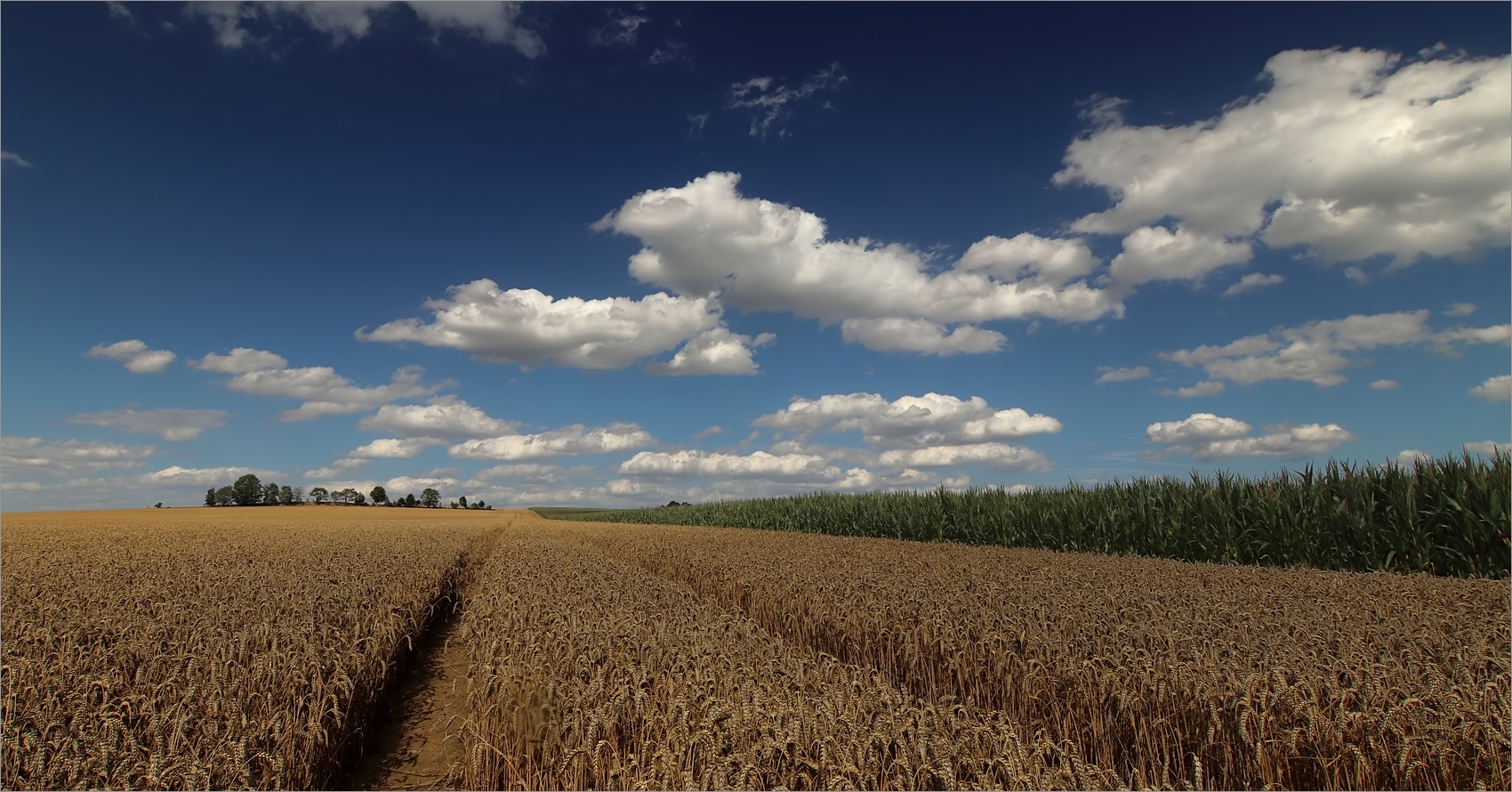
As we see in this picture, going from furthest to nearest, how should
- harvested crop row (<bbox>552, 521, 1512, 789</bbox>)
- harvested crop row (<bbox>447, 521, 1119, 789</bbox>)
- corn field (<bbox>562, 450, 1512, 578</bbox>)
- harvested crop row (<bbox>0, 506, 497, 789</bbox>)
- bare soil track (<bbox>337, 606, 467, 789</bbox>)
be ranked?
corn field (<bbox>562, 450, 1512, 578</bbox>)
bare soil track (<bbox>337, 606, 467, 789</bbox>)
harvested crop row (<bbox>552, 521, 1512, 789</bbox>)
harvested crop row (<bbox>0, 506, 497, 789</bbox>)
harvested crop row (<bbox>447, 521, 1119, 789</bbox>)

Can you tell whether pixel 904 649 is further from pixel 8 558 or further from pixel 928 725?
pixel 8 558

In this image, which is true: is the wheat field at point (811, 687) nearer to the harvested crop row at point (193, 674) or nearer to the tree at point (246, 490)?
the harvested crop row at point (193, 674)

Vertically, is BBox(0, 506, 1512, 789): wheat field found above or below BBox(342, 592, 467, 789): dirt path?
above

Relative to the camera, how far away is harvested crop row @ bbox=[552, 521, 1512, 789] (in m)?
3.92

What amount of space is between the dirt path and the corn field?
1745 cm

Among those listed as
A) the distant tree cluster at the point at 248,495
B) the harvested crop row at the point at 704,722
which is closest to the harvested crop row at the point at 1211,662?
the harvested crop row at the point at 704,722

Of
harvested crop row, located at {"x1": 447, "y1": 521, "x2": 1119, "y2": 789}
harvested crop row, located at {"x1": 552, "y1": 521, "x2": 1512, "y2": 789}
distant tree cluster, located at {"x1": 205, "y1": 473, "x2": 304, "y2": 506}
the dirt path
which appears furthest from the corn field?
distant tree cluster, located at {"x1": 205, "y1": 473, "x2": 304, "y2": 506}

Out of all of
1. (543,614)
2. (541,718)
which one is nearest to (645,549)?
(543,614)

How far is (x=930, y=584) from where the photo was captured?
30.7 ft

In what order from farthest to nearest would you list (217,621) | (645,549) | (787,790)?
1. (645,549)
2. (217,621)
3. (787,790)

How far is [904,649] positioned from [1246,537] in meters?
15.7

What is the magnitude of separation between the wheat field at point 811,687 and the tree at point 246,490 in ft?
368

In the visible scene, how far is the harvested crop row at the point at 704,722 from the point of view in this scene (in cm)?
329

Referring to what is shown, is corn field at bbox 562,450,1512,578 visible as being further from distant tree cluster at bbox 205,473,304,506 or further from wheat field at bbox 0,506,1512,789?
distant tree cluster at bbox 205,473,304,506
